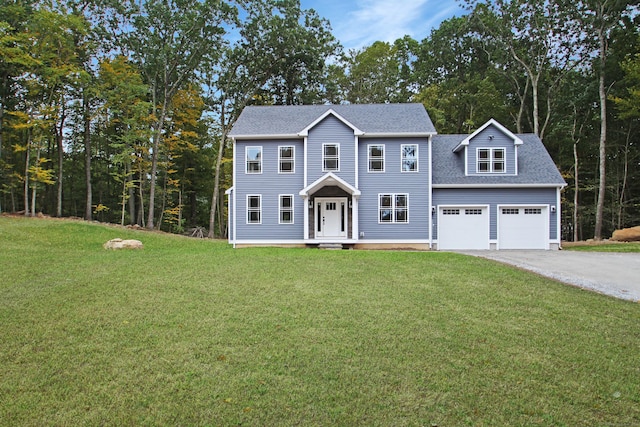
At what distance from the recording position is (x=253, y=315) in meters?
6.41

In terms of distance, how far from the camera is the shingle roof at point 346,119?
60.8ft

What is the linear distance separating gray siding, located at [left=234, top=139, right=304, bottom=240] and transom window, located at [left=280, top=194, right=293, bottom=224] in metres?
0.16

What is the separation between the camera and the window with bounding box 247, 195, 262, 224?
1850 centimetres

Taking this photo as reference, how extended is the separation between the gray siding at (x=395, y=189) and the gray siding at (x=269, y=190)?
9.21 feet

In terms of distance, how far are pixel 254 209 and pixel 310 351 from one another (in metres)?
13.9

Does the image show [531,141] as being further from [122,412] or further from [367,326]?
[122,412]

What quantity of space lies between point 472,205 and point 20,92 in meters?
27.7

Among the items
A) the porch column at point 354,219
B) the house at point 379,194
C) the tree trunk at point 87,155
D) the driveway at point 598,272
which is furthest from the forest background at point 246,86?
the porch column at point 354,219

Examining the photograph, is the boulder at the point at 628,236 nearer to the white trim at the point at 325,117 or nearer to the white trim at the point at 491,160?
the white trim at the point at 491,160

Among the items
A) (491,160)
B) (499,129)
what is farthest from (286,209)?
(499,129)

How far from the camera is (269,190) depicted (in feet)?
60.8

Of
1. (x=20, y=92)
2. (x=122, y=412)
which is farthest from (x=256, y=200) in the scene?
(x=20, y=92)

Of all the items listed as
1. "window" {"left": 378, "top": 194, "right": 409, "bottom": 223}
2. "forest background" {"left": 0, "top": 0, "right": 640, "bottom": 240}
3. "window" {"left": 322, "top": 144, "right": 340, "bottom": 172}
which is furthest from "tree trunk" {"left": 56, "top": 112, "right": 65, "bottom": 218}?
"window" {"left": 378, "top": 194, "right": 409, "bottom": 223}

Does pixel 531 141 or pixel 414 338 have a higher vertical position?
pixel 531 141
